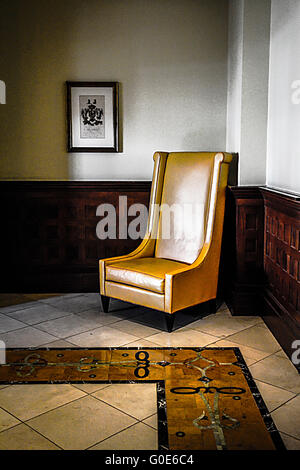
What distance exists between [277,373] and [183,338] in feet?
2.53

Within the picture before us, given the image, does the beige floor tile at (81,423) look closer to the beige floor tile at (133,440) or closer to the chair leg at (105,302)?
the beige floor tile at (133,440)

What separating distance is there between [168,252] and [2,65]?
7.47 ft

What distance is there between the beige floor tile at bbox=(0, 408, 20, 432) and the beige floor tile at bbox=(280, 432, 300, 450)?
1.22 meters

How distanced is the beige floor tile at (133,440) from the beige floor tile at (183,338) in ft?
3.57

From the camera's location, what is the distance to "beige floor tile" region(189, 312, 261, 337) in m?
3.61

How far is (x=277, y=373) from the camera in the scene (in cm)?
289

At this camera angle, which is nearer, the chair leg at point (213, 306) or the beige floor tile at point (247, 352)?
the beige floor tile at point (247, 352)

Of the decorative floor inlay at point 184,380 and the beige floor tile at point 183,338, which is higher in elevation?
the beige floor tile at point 183,338

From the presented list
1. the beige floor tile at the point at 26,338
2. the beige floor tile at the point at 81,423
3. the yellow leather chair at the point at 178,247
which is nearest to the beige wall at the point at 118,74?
the yellow leather chair at the point at 178,247

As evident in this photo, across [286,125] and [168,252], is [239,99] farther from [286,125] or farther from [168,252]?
[168,252]

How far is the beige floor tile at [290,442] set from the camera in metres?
2.13

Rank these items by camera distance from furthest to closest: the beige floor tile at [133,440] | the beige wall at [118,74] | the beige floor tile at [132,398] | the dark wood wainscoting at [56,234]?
1. the dark wood wainscoting at [56,234]
2. the beige wall at [118,74]
3. the beige floor tile at [132,398]
4. the beige floor tile at [133,440]

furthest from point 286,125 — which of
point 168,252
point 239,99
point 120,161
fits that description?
point 120,161

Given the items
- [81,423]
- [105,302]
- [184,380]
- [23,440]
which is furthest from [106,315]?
[23,440]
